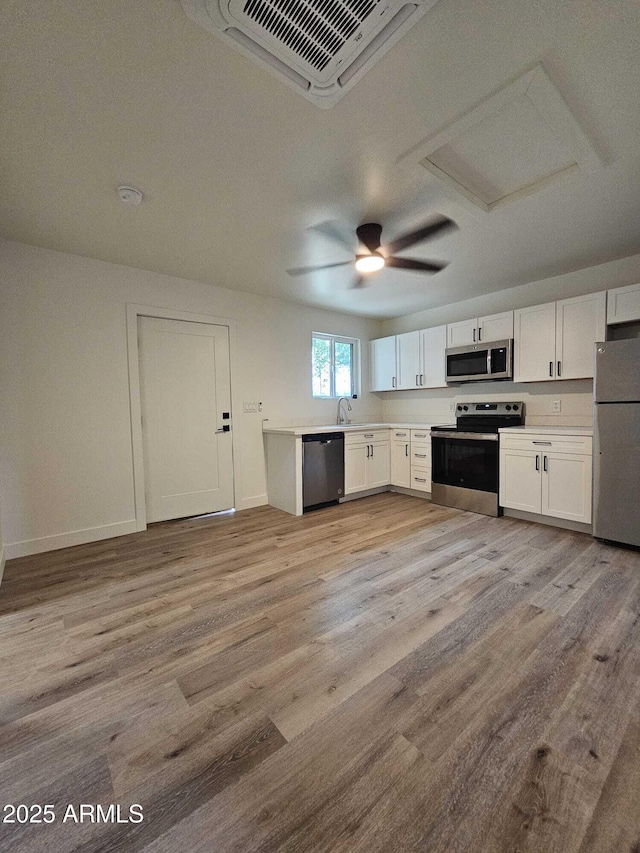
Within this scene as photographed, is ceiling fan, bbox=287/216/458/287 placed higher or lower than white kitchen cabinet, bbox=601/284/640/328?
higher

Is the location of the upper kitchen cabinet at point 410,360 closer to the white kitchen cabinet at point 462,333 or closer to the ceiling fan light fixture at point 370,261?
the white kitchen cabinet at point 462,333

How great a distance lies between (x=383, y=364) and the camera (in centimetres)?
538

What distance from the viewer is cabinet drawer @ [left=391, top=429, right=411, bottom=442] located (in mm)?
4609

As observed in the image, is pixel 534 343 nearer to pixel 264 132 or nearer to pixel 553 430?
pixel 553 430

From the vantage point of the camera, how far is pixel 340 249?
308 cm

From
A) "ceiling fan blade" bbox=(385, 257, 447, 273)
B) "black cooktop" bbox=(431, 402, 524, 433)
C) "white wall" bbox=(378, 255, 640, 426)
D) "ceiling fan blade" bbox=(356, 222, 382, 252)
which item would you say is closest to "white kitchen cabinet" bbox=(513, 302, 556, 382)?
"white wall" bbox=(378, 255, 640, 426)

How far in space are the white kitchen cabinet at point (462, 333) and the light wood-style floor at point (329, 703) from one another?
2607mm

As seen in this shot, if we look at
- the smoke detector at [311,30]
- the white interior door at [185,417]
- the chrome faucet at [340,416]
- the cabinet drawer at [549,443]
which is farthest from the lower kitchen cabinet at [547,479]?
the smoke detector at [311,30]

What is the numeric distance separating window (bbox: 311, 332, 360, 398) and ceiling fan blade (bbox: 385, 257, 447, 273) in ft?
5.99

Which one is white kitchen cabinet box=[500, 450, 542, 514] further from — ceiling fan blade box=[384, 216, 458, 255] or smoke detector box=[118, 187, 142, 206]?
smoke detector box=[118, 187, 142, 206]

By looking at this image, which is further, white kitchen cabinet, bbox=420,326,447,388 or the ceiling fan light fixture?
white kitchen cabinet, bbox=420,326,447,388

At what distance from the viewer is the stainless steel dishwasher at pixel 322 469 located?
3953 millimetres

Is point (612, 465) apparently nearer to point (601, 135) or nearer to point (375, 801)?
point (601, 135)

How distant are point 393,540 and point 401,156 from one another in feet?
9.21
